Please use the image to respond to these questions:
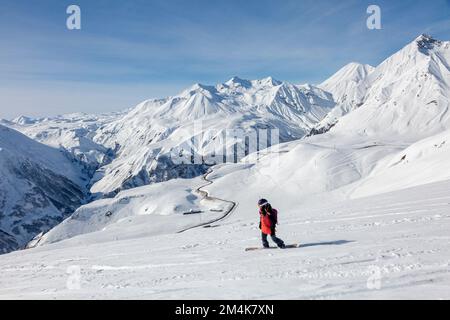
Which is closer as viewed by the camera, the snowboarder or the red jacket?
the snowboarder

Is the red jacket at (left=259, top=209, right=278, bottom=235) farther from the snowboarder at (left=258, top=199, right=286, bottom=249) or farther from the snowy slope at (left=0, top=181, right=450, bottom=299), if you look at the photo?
the snowy slope at (left=0, top=181, right=450, bottom=299)

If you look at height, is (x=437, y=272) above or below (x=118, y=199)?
above

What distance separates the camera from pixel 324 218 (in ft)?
71.7

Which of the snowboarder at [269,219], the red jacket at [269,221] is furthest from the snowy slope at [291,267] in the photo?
the red jacket at [269,221]

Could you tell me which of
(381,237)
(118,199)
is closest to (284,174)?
(118,199)

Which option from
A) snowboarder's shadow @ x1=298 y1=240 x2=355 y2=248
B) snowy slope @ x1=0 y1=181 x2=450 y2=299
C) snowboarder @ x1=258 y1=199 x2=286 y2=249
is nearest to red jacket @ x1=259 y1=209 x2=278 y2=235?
snowboarder @ x1=258 y1=199 x2=286 y2=249

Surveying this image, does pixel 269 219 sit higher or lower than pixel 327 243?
higher

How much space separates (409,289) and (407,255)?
297 cm

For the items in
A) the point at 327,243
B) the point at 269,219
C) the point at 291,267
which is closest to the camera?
the point at 291,267

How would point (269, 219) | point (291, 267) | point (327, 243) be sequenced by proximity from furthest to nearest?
point (269, 219) < point (327, 243) < point (291, 267)

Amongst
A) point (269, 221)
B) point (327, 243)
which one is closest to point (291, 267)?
point (269, 221)

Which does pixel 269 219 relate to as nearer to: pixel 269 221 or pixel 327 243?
pixel 269 221

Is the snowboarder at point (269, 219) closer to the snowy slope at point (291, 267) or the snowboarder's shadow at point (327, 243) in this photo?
the snowy slope at point (291, 267)
